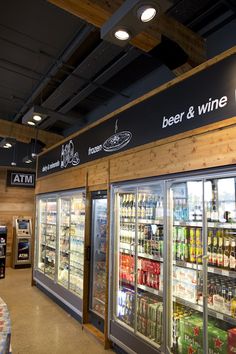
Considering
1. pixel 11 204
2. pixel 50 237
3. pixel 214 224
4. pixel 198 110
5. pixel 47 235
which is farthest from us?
pixel 11 204

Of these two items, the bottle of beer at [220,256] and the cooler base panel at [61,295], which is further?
the cooler base panel at [61,295]

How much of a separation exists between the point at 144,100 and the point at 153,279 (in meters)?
2.23

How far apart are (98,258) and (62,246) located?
62.1 inches

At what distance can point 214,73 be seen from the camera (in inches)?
108

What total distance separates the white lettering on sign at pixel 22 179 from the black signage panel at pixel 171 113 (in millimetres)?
5390

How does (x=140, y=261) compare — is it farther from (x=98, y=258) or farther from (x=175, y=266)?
(x=98, y=258)

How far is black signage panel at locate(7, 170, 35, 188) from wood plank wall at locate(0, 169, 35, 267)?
0.42 ft

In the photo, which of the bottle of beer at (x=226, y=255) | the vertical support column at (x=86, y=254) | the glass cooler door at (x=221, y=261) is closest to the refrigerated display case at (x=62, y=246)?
the vertical support column at (x=86, y=254)

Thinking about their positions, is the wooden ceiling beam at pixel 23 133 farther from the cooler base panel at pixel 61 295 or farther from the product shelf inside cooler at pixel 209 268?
the product shelf inside cooler at pixel 209 268

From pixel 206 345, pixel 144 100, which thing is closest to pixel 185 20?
pixel 144 100

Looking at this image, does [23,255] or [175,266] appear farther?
[23,255]

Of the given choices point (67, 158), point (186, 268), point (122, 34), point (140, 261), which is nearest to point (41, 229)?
point (67, 158)

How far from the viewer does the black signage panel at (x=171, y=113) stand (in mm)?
2645

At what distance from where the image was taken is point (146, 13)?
213 cm
